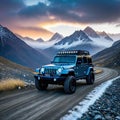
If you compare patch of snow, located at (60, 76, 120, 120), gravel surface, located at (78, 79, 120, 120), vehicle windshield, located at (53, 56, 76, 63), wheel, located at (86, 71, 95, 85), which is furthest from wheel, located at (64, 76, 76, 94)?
wheel, located at (86, 71, 95, 85)

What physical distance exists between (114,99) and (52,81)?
4228 millimetres

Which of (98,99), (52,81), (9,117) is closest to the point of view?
(9,117)

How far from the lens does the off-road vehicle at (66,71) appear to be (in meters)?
17.7

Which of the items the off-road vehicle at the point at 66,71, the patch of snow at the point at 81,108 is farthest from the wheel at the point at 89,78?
the patch of snow at the point at 81,108

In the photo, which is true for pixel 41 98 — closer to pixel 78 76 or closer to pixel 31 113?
pixel 31 113

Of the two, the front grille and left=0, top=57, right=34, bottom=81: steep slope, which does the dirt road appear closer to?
the front grille

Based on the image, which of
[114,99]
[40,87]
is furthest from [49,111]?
[40,87]

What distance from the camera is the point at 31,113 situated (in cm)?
1164

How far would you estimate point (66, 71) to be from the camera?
17719 mm

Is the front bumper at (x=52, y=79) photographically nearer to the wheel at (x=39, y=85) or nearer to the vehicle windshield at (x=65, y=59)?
the wheel at (x=39, y=85)

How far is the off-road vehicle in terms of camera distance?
17.7 m

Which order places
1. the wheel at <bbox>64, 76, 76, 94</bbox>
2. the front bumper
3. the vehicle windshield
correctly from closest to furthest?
the wheel at <bbox>64, 76, 76, 94</bbox>
the front bumper
the vehicle windshield

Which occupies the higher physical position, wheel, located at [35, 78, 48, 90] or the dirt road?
wheel, located at [35, 78, 48, 90]

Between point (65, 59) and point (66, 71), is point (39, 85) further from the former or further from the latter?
point (65, 59)
